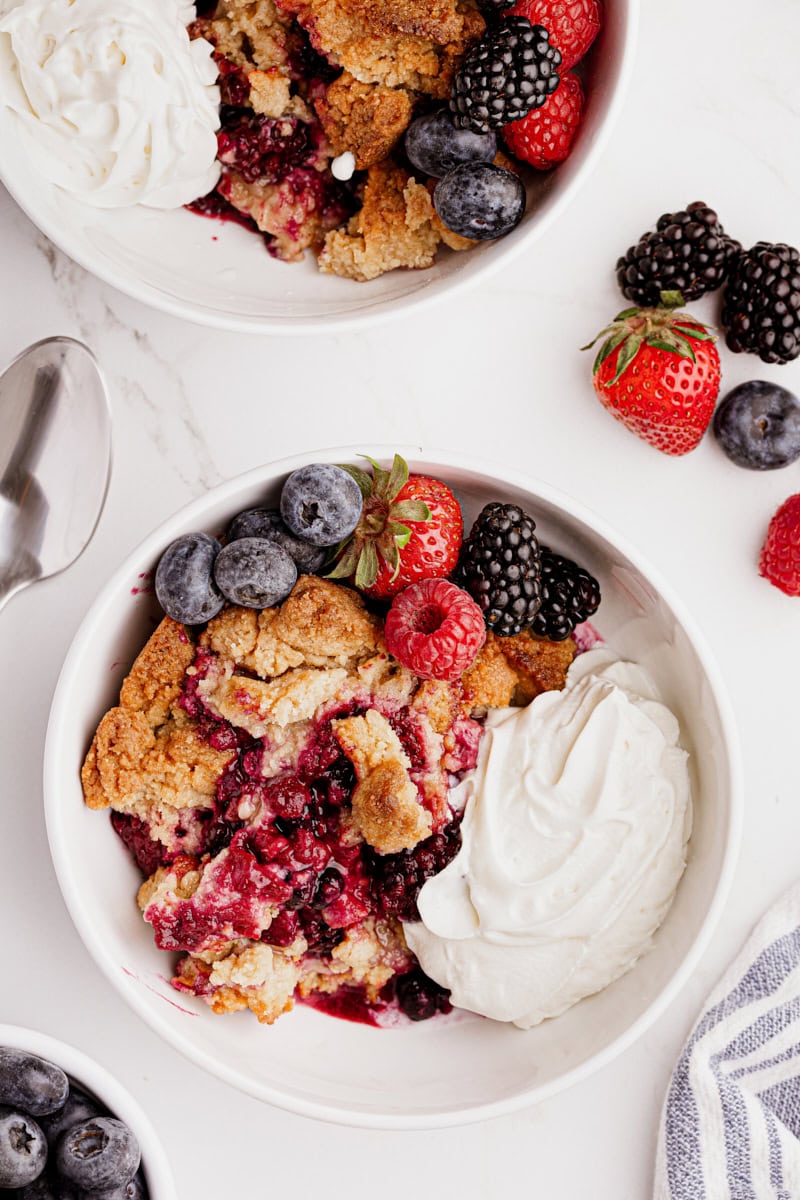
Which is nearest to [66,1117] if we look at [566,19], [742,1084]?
[742,1084]

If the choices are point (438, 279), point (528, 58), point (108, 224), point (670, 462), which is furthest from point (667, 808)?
point (108, 224)

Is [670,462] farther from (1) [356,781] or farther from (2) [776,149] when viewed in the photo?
(1) [356,781]

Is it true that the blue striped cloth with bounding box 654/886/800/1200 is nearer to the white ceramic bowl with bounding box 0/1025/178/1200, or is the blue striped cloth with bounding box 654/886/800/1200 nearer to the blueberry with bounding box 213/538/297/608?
the white ceramic bowl with bounding box 0/1025/178/1200

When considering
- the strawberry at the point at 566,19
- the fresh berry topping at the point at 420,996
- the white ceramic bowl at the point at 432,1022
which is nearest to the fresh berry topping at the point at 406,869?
the fresh berry topping at the point at 420,996

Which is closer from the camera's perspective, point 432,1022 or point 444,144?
point 444,144

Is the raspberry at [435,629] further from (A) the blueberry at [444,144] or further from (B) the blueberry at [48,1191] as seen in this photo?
(B) the blueberry at [48,1191]

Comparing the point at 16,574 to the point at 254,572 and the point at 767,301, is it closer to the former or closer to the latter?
the point at 254,572

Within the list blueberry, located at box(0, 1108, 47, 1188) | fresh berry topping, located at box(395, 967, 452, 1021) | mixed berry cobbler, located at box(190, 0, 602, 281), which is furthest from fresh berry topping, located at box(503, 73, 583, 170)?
blueberry, located at box(0, 1108, 47, 1188)
